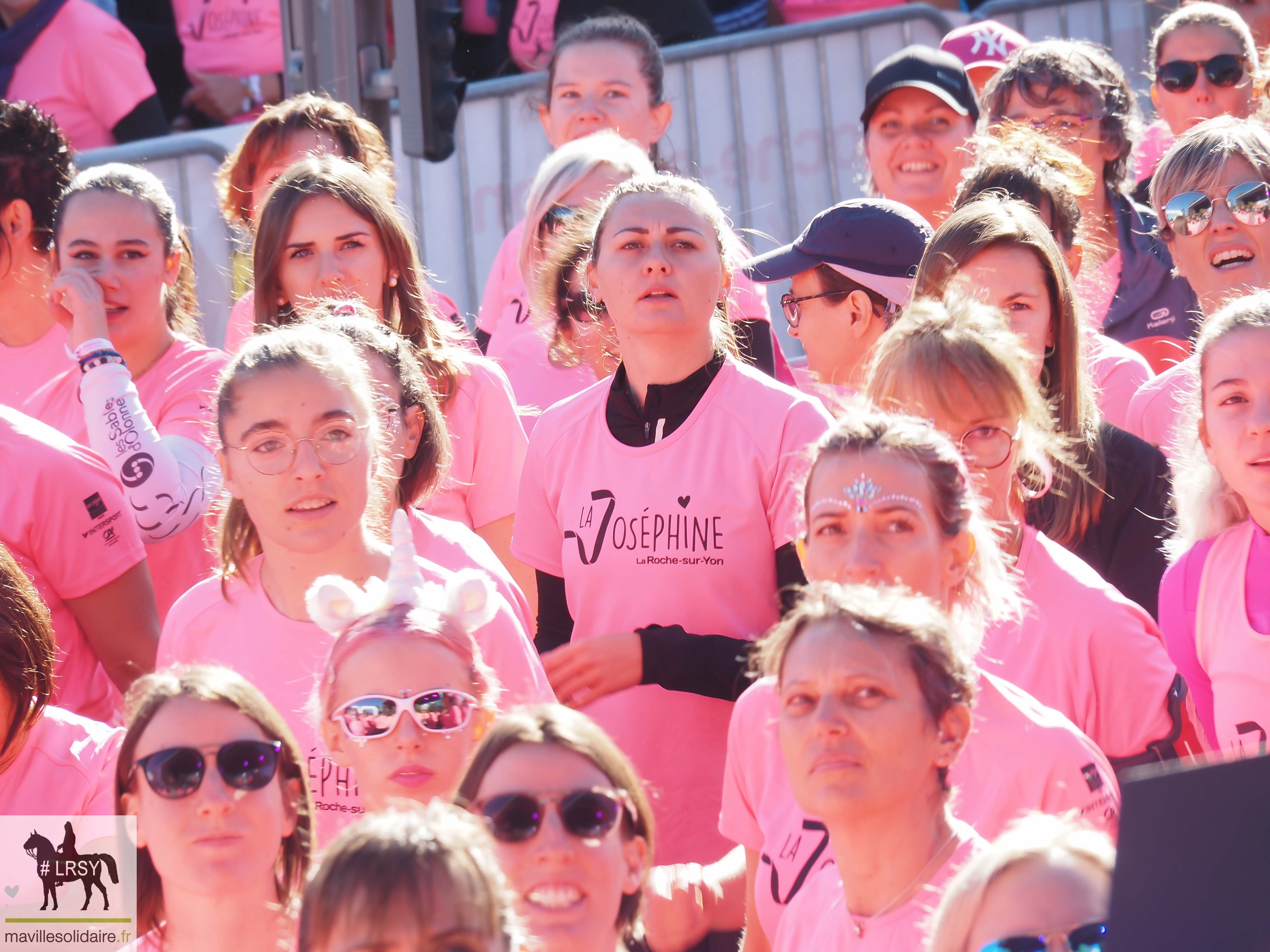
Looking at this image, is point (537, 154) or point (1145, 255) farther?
point (537, 154)

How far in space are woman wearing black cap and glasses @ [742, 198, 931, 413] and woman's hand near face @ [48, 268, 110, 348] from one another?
1.48 m

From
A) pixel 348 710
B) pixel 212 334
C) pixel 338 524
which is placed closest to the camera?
pixel 348 710

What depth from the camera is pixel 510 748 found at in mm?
2066

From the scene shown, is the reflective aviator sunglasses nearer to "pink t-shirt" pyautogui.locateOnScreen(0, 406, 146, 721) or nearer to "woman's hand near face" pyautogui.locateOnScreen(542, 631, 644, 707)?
"woman's hand near face" pyautogui.locateOnScreen(542, 631, 644, 707)

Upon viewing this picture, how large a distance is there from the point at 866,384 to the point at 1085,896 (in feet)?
4.77

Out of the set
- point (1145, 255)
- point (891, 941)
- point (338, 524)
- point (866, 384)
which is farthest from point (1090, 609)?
point (1145, 255)

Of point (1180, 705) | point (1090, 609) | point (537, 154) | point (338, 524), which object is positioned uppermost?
point (537, 154)

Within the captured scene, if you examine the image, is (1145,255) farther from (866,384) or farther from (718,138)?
(718,138)

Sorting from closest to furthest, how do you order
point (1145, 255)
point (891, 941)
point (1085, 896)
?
point (1085, 896) → point (891, 941) → point (1145, 255)

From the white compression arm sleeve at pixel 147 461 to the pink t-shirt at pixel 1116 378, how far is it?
1933 mm

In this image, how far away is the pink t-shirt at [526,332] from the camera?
390 cm

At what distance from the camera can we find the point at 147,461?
3.42 m

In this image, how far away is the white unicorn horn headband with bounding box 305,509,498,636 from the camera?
2.48 m

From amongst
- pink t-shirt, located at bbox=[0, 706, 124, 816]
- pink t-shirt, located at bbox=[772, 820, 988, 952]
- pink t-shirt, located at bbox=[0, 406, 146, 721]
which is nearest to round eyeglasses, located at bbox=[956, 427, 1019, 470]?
pink t-shirt, located at bbox=[772, 820, 988, 952]
